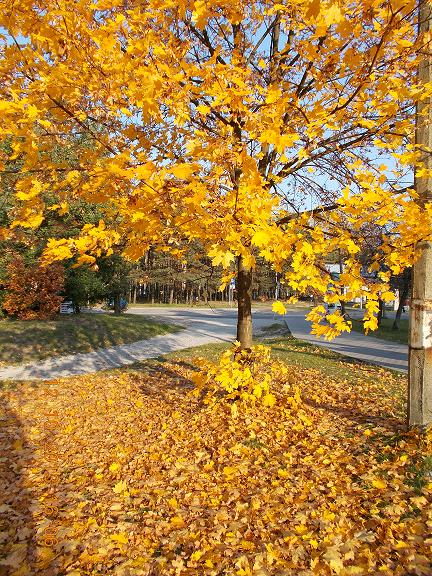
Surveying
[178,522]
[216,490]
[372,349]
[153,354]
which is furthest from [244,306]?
[372,349]

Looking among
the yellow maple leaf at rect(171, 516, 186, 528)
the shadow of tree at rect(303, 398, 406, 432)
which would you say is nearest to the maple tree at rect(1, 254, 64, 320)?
the shadow of tree at rect(303, 398, 406, 432)

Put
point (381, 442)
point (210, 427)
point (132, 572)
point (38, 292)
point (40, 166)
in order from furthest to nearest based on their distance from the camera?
point (38, 292), point (210, 427), point (381, 442), point (40, 166), point (132, 572)

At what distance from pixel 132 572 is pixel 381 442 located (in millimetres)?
2880

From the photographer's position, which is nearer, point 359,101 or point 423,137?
point 359,101

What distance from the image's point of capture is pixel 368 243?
4.85m

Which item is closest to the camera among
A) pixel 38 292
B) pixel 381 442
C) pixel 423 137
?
pixel 423 137

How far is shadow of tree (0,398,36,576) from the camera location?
2758 mm

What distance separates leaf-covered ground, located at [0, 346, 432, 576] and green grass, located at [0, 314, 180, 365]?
4823 millimetres

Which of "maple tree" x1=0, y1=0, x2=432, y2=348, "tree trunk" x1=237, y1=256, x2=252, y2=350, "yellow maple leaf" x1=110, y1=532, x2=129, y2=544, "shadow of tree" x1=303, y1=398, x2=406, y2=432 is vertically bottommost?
"yellow maple leaf" x1=110, y1=532, x2=129, y2=544

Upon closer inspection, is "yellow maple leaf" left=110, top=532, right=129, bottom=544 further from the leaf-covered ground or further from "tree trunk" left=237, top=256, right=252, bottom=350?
"tree trunk" left=237, top=256, right=252, bottom=350

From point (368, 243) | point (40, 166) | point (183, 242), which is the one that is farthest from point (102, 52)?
point (368, 243)

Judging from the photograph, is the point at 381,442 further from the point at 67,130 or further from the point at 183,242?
the point at 67,130

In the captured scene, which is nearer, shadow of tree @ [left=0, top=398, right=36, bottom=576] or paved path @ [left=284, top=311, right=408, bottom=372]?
shadow of tree @ [left=0, top=398, right=36, bottom=576]

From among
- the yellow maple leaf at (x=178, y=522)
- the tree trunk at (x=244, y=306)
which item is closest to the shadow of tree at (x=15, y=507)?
the yellow maple leaf at (x=178, y=522)
